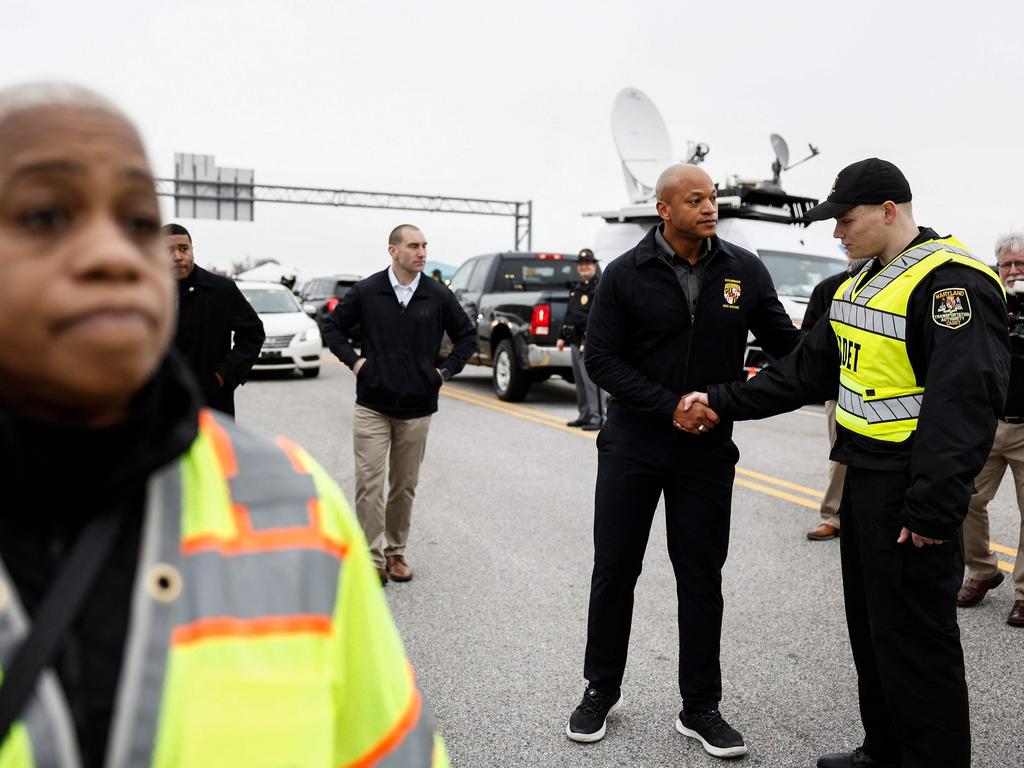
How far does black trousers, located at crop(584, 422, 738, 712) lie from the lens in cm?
366

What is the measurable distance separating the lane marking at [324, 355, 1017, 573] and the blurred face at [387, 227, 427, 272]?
2096mm

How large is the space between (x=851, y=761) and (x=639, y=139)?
1562 centimetres

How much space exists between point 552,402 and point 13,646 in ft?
42.4

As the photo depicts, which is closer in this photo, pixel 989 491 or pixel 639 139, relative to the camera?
pixel 989 491

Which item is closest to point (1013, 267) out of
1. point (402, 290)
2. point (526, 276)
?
point (402, 290)

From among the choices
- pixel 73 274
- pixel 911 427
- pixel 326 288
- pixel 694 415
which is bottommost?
pixel 326 288

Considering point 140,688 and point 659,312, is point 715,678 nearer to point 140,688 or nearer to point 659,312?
point 659,312

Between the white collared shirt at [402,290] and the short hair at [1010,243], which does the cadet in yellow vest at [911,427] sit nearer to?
the short hair at [1010,243]

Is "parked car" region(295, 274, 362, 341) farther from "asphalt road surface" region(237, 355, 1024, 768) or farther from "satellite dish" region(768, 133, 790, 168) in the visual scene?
"asphalt road surface" region(237, 355, 1024, 768)

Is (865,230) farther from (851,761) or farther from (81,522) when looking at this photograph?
(81,522)

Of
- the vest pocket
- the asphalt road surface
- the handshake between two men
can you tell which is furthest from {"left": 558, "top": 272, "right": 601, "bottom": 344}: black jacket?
the vest pocket

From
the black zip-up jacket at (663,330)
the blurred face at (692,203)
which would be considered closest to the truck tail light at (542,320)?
the black zip-up jacket at (663,330)

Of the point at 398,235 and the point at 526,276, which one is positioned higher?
the point at 398,235

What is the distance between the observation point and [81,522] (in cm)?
90
